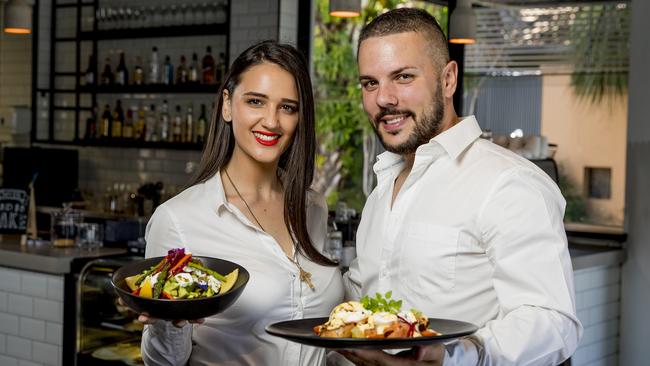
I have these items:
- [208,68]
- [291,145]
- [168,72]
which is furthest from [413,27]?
[168,72]

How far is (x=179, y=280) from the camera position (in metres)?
2.31

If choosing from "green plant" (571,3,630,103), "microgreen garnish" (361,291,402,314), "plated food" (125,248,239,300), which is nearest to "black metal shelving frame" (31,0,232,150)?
"green plant" (571,3,630,103)

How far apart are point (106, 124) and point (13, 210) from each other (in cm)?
308

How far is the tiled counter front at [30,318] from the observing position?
4828mm

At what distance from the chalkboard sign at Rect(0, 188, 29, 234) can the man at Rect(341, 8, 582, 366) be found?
3511mm

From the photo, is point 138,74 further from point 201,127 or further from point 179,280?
point 179,280

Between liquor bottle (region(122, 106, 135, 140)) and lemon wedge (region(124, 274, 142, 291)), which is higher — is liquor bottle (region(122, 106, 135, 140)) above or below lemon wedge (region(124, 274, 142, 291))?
above

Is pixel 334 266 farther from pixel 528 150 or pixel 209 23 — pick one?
pixel 209 23

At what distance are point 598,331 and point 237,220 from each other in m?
3.57

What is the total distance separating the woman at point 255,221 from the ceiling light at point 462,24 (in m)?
3.75

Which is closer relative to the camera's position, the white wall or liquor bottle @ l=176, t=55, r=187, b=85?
the white wall

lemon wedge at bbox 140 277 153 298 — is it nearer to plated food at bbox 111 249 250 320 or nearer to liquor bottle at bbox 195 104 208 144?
plated food at bbox 111 249 250 320

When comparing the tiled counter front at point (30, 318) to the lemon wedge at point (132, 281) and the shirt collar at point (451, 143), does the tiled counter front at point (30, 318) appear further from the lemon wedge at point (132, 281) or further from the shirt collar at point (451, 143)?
the shirt collar at point (451, 143)

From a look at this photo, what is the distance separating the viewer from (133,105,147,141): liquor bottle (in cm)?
847
